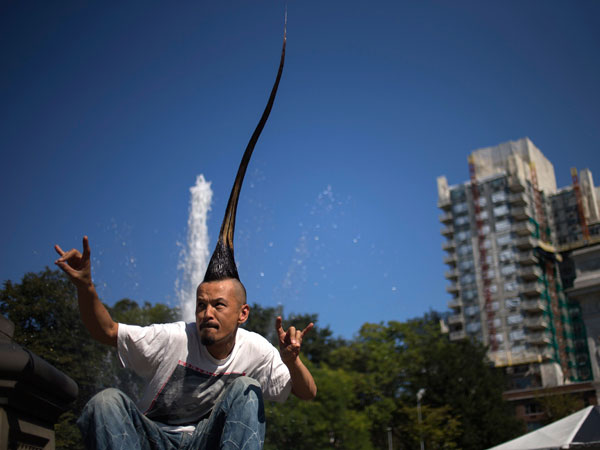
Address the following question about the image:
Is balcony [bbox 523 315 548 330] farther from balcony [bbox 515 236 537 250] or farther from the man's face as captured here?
the man's face

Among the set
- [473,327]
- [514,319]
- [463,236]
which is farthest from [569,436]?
[463,236]

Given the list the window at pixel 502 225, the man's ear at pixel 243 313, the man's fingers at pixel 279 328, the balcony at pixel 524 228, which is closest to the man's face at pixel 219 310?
the man's ear at pixel 243 313

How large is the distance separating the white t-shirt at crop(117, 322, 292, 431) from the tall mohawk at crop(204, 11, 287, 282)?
1.25ft

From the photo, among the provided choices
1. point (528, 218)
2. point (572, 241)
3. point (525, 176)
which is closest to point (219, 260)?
point (528, 218)

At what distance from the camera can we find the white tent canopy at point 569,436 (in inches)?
409

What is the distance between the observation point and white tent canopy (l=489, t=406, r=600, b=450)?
1039cm

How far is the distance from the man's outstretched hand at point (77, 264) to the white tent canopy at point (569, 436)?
10.0 metres

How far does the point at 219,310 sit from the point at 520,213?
64.1 meters

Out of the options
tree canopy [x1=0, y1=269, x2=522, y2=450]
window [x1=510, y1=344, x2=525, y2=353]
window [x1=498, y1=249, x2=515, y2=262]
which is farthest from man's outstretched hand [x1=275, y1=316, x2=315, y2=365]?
window [x1=498, y1=249, x2=515, y2=262]

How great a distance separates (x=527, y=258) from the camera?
2402 inches

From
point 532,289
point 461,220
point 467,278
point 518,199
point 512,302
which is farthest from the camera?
point 461,220

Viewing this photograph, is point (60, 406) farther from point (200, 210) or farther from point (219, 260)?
point (200, 210)

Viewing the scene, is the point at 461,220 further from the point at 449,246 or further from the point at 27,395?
the point at 27,395

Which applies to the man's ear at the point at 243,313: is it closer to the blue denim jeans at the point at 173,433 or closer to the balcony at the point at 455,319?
the blue denim jeans at the point at 173,433
